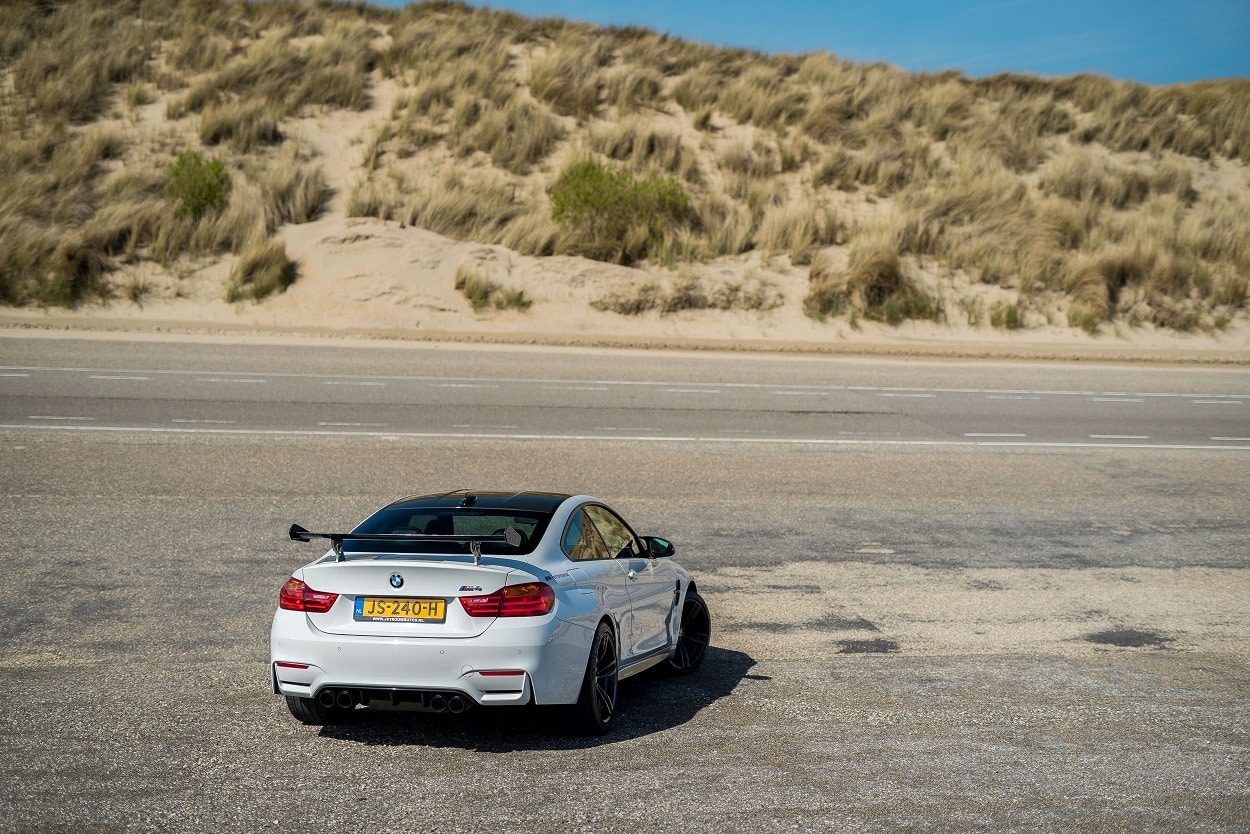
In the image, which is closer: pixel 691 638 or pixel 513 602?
pixel 513 602

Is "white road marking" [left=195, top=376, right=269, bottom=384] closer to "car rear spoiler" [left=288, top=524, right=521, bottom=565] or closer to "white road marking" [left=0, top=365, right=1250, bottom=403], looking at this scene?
"white road marking" [left=0, top=365, right=1250, bottom=403]

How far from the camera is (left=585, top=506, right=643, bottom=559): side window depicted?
758cm

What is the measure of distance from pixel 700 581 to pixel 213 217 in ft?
77.0

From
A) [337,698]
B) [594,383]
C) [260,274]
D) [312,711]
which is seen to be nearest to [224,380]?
[594,383]

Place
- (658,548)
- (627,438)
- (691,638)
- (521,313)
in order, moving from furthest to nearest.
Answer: (521,313)
(627,438)
(691,638)
(658,548)

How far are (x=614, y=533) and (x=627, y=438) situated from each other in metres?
8.81

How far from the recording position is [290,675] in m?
6.27

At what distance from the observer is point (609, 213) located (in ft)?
104

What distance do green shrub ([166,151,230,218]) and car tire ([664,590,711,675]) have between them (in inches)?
1001

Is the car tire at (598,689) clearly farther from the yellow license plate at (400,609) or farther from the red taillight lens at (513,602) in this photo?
the yellow license plate at (400,609)

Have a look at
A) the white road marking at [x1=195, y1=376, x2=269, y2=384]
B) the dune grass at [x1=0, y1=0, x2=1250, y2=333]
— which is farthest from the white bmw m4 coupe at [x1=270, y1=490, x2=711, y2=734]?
the dune grass at [x1=0, y1=0, x2=1250, y2=333]

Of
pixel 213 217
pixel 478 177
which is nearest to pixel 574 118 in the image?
pixel 478 177

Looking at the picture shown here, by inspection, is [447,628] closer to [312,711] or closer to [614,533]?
[312,711]

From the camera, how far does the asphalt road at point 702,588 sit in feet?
18.9
